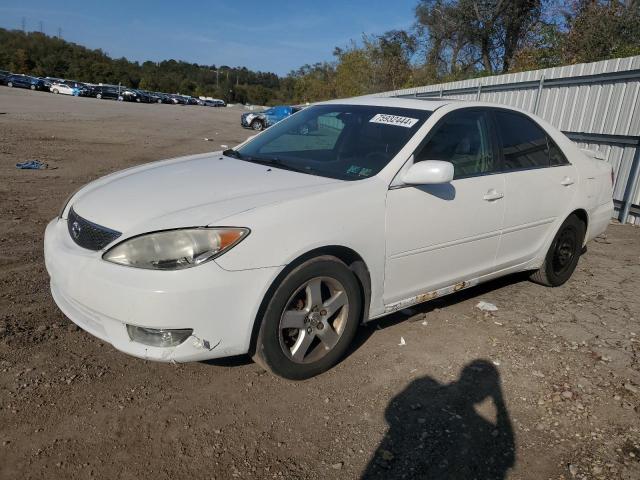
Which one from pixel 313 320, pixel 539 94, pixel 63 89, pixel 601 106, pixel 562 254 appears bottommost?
pixel 313 320

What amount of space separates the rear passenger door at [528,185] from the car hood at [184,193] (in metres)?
1.66

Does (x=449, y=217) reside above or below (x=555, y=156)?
below

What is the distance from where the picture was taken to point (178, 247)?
245cm

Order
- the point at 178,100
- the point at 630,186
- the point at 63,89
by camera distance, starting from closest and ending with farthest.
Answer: the point at 630,186 → the point at 63,89 → the point at 178,100

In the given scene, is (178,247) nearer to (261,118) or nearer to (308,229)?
(308,229)

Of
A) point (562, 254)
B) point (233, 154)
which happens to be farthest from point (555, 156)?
point (233, 154)

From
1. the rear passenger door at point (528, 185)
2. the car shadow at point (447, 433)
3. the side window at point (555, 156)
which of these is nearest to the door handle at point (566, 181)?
the rear passenger door at point (528, 185)

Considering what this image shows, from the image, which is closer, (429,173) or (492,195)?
(429,173)

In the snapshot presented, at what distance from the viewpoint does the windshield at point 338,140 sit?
3.30 metres

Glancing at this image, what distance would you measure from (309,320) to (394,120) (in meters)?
1.59

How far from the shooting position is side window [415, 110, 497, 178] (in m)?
3.46

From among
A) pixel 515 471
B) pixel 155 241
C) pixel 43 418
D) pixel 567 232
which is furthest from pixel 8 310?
pixel 567 232

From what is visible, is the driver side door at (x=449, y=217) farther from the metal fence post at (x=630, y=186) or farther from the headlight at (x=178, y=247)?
the metal fence post at (x=630, y=186)

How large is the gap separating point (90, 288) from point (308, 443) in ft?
4.36
